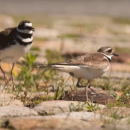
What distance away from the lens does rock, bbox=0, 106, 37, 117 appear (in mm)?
4449

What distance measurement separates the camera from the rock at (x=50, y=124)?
12.8ft

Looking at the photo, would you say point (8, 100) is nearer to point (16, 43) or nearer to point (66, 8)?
point (16, 43)

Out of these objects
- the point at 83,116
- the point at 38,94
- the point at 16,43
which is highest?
the point at 16,43

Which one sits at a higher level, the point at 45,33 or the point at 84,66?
the point at 84,66

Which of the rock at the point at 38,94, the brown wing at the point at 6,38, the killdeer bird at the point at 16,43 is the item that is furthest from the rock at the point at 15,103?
the brown wing at the point at 6,38

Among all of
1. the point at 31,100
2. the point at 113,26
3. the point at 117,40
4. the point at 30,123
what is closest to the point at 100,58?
the point at 31,100

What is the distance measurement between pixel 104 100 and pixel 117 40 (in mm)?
7593

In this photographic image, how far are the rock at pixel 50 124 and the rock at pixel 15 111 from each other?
1.35 feet

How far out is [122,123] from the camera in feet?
13.2

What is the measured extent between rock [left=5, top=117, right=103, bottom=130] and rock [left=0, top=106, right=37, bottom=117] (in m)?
0.41

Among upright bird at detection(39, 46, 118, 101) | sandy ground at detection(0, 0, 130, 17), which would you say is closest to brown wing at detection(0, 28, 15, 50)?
upright bird at detection(39, 46, 118, 101)

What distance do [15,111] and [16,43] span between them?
6.63 feet

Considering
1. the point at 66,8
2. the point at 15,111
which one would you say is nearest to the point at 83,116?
the point at 15,111

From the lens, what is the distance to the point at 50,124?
3916 millimetres
